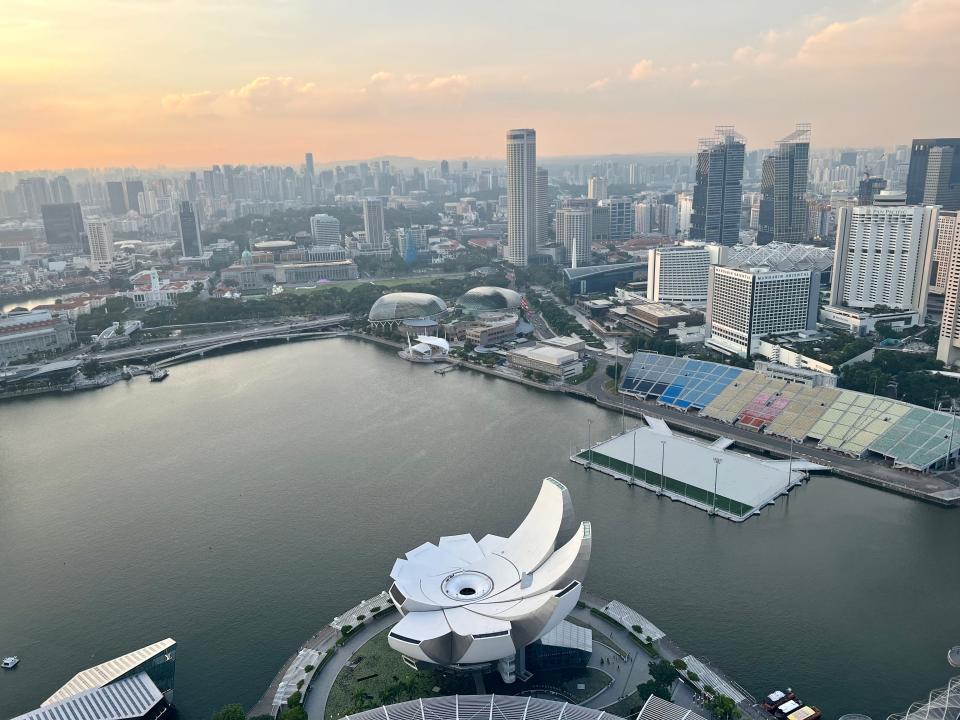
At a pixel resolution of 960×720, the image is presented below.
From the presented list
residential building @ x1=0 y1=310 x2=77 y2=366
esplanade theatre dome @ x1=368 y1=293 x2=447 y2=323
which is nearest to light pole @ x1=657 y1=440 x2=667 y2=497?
esplanade theatre dome @ x1=368 y1=293 x2=447 y2=323

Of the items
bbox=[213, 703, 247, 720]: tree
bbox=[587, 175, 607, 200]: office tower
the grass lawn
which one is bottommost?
the grass lawn

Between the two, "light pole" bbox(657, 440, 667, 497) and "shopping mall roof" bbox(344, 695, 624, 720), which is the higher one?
"shopping mall roof" bbox(344, 695, 624, 720)

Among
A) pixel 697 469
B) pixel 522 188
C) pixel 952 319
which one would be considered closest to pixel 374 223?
pixel 522 188

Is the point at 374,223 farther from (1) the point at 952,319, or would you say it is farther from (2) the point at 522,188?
(1) the point at 952,319

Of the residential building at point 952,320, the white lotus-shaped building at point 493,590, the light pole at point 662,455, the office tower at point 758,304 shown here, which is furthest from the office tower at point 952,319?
the white lotus-shaped building at point 493,590

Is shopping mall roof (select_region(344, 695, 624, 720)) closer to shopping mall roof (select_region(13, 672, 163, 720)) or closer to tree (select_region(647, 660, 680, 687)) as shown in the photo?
tree (select_region(647, 660, 680, 687))

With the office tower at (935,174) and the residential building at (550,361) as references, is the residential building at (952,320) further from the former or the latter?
the office tower at (935,174)
